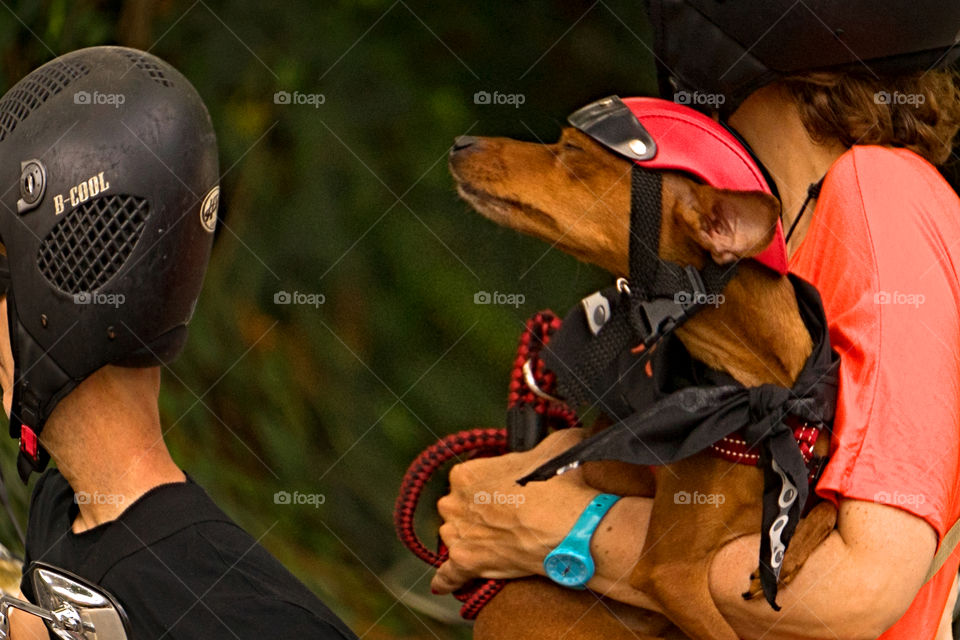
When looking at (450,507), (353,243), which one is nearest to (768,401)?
(450,507)

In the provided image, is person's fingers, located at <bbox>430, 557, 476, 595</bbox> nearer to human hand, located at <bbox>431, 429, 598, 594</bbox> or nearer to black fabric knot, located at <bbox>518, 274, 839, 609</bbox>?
human hand, located at <bbox>431, 429, 598, 594</bbox>

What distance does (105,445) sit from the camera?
2.90ft

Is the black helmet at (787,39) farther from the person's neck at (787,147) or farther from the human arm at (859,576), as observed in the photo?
the human arm at (859,576)

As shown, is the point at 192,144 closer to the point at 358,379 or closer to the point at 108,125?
the point at 108,125

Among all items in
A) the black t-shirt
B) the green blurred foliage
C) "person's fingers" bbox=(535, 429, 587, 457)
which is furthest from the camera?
the green blurred foliage

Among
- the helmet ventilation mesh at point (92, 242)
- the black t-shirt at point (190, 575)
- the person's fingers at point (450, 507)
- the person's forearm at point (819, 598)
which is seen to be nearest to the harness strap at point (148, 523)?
the black t-shirt at point (190, 575)

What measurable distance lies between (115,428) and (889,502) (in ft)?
1.90

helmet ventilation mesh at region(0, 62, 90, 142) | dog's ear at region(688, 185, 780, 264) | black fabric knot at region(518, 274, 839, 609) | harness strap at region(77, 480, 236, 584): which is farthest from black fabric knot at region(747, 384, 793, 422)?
helmet ventilation mesh at region(0, 62, 90, 142)

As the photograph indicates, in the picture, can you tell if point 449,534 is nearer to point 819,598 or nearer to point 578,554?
point 578,554

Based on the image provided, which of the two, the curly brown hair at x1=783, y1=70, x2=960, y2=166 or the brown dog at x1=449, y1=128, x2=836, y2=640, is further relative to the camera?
the curly brown hair at x1=783, y1=70, x2=960, y2=166

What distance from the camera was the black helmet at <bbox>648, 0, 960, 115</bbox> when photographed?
0.93 meters

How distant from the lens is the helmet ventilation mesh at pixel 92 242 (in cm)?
81

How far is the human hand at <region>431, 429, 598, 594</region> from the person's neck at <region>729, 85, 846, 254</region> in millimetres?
278

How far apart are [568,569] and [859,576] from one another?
0.80ft
